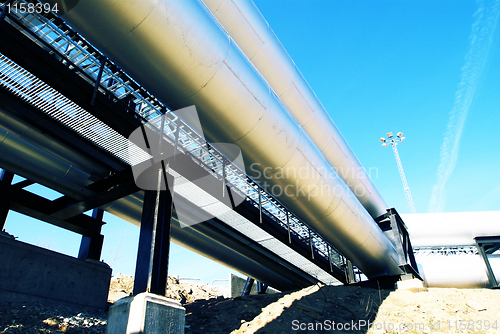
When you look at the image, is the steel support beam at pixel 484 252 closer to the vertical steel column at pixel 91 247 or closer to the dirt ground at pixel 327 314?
the dirt ground at pixel 327 314

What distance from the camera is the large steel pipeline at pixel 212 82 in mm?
4176

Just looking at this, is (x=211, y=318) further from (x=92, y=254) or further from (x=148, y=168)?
(x=148, y=168)

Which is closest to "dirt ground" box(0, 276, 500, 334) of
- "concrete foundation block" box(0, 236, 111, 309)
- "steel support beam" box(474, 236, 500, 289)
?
"concrete foundation block" box(0, 236, 111, 309)

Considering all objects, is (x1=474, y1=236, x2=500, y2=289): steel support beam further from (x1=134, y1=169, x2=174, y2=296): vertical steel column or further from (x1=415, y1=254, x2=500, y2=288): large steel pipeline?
(x1=134, y1=169, x2=174, y2=296): vertical steel column

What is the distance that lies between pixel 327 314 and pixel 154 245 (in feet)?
18.2

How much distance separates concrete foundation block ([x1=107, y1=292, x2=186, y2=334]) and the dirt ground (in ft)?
5.51

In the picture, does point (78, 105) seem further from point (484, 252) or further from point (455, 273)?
point (484, 252)

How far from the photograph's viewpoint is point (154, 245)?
5086 millimetres

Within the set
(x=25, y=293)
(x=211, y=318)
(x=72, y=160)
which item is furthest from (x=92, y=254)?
(x=211, y=318)

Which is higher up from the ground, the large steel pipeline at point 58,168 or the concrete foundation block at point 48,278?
the large steel pipeline at point 58,168

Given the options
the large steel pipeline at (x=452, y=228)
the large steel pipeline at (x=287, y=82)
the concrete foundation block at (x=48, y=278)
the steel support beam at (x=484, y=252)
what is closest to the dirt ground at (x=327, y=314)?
the concrete foundation block at (x=48, y=278)

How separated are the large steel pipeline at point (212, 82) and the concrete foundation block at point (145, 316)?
262 centimetres

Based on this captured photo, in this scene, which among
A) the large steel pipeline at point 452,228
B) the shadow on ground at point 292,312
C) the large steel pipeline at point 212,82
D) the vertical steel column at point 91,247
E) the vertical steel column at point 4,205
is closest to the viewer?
the large steel pipeline at point 212,82

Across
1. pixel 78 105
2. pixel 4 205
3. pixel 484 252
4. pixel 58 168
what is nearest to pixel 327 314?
pixel 58 168
